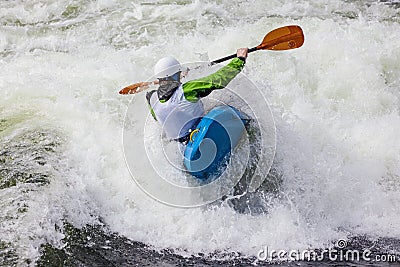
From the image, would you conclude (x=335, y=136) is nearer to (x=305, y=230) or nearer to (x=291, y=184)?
(x=291, y=184)

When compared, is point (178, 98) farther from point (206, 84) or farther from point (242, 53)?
point (242, 53)

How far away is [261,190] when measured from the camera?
469 cm

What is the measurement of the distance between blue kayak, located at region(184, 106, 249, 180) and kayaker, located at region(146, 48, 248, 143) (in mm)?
111

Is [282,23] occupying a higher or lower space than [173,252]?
higher

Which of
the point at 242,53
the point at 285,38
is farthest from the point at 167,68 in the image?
the point at 285,38

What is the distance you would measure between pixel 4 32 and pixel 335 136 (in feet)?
17.6

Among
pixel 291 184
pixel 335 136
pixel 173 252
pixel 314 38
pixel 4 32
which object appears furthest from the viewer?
pixel 4 32

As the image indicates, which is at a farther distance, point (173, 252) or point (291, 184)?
point (291, 184)

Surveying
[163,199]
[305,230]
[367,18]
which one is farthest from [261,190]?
[367,18]
